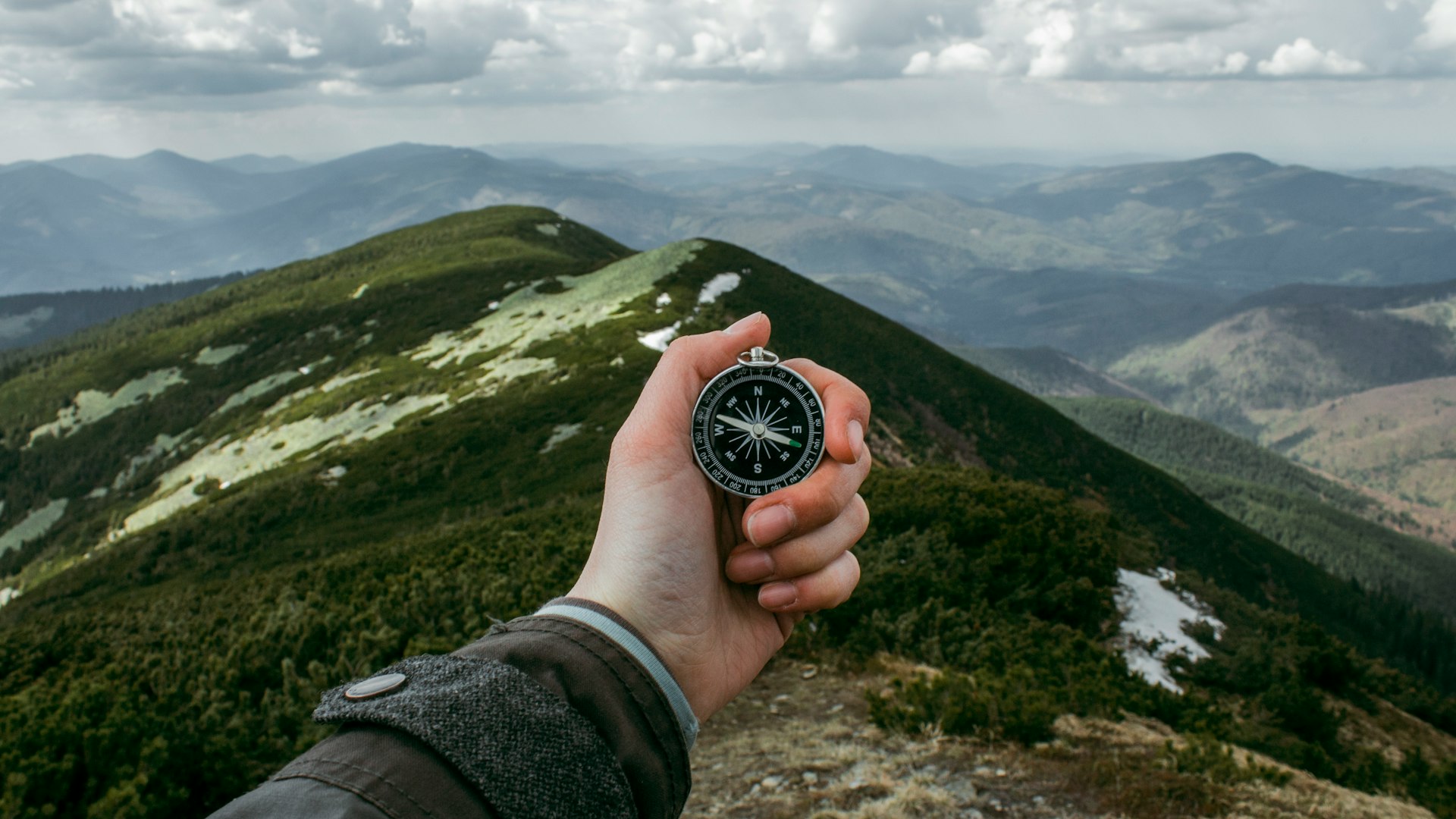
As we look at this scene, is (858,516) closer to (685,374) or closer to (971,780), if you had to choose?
(685,374)

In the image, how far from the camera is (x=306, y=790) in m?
2.37

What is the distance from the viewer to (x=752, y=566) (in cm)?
472

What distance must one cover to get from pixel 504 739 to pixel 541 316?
212 feet

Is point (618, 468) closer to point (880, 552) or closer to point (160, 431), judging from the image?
point (880, 552)

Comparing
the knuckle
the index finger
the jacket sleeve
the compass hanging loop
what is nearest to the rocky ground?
the knuckle

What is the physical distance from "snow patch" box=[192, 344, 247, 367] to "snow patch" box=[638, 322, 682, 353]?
60.7 m

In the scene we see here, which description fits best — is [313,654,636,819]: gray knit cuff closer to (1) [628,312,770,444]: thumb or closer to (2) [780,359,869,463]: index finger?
(1) [628,312,770,444]: thumb

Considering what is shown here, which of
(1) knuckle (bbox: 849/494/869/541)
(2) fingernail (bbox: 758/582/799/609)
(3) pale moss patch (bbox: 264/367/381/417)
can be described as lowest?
(3) pale moss patch (bbox: 264/367/381/417)

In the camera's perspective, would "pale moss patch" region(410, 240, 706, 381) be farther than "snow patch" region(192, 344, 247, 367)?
No

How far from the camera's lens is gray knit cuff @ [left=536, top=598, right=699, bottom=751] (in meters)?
3.67

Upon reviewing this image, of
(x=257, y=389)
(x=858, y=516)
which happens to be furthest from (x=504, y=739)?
(x=257, y=389)

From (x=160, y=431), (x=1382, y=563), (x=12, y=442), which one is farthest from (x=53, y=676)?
(x=1382, y=563)

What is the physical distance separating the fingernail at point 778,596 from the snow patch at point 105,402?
9823cm

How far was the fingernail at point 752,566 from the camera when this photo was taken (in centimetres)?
470
